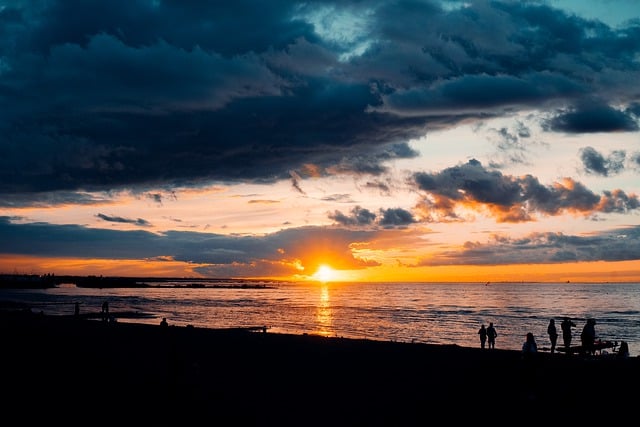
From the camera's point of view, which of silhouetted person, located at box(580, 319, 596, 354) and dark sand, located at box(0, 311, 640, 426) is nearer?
dark sand, located at box(0, 311, 640, 426)

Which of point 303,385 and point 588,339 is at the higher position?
point 588,339

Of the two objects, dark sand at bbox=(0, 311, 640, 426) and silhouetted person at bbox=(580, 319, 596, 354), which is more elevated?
silhouetted person at bbox=(580, 319, 596, 354)

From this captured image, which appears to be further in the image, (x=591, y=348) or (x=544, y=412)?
(x=591, y=348)

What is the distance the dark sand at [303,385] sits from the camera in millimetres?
16719

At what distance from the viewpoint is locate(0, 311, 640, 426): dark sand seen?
54.9 feet

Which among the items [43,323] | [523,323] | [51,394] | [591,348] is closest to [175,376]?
[51,394]

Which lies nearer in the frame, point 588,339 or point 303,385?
point 303,385

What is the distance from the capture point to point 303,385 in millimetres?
21812

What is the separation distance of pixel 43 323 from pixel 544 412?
41.8 m

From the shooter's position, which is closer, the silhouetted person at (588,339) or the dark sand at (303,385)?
the dark sand at (303,385)

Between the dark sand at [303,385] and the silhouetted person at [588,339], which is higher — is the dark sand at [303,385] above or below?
below

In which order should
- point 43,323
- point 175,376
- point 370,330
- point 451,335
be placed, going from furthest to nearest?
point 370,330 < point 451,335 < point 43,323 < point 175,376

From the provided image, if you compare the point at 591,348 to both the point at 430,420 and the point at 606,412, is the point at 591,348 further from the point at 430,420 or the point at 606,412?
the point at 430,420

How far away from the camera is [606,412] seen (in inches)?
665
